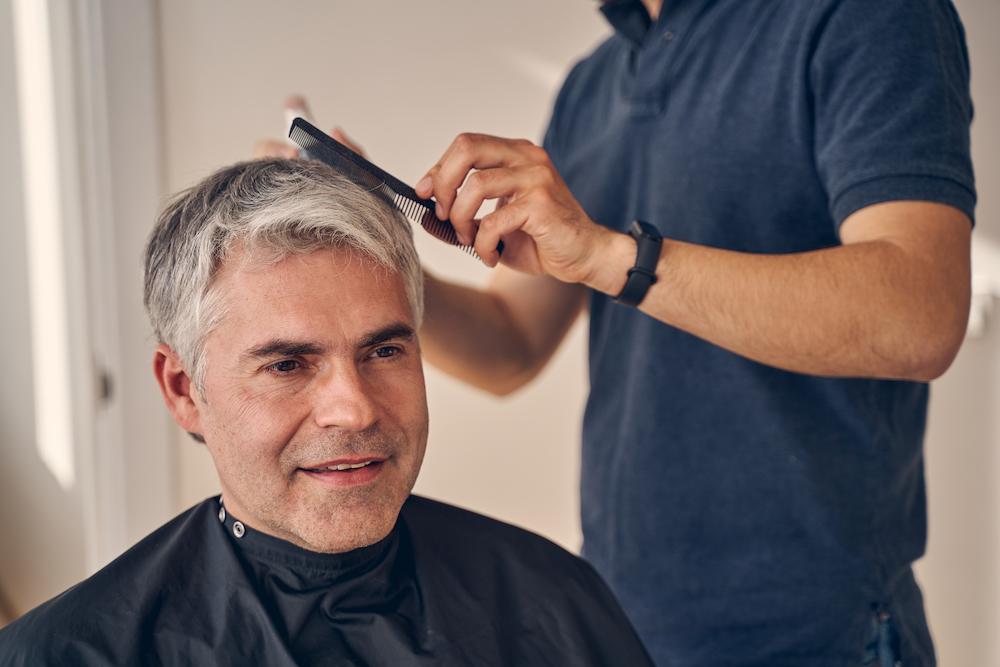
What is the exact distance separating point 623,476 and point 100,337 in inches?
65.5

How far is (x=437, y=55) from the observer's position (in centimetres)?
324

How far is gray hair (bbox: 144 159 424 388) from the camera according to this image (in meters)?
1.42

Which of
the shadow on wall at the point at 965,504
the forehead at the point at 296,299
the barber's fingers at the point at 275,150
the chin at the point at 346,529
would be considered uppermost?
the barber's fingers at the point at 275,150

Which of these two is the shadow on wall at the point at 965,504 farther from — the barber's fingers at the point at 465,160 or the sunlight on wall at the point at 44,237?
the sunlight on wall at the point at 44,237

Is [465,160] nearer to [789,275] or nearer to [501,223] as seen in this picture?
[501,223]

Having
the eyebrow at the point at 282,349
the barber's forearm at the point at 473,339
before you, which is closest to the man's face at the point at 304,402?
the eyebrow at the point at 282,349

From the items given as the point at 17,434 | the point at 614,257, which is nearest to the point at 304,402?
the point at 614,257

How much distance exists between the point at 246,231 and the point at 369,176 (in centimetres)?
19

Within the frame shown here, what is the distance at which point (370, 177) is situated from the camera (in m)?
1.42

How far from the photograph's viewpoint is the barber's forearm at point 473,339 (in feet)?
6.52

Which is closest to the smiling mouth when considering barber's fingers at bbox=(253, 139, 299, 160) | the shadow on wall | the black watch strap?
the black watch strap

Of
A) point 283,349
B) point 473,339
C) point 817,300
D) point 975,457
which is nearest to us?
point 283,349

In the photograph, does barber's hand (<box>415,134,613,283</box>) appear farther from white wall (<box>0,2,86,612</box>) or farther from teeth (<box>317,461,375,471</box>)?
white wall (<box>0,2,86,612</box>)

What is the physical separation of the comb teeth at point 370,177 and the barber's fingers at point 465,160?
2cm
